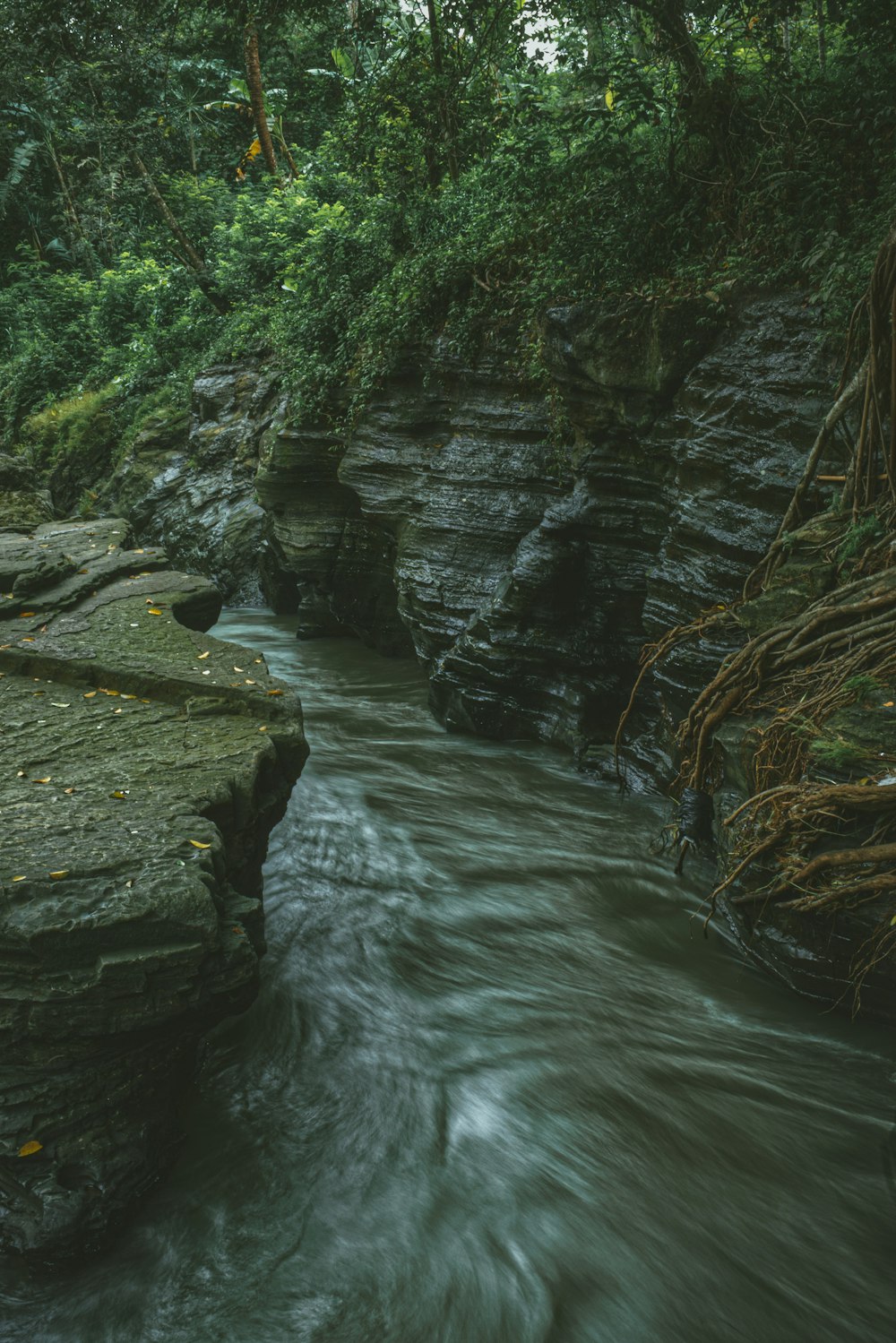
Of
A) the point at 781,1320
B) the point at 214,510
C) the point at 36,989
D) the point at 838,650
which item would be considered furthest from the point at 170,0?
the point at 781,1320

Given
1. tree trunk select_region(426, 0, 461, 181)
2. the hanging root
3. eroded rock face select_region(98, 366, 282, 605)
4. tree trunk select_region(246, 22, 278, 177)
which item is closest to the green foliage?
the hanging root

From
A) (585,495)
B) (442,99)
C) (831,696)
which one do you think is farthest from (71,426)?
(831,696)

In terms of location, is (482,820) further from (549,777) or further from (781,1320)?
(781,1320)

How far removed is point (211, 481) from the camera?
14.9 meters

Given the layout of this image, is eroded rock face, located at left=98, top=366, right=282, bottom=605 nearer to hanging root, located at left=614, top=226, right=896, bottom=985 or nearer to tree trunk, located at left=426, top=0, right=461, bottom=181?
tree trunk, located at left=426, top=0, right=461, bottom=181

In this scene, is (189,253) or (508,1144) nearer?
(508,1144)

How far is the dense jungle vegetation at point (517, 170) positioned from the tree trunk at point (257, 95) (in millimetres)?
90

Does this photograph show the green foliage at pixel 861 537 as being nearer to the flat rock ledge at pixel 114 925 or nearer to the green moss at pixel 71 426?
the flat rock ledge at pixel 114 925

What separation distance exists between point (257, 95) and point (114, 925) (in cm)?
1989

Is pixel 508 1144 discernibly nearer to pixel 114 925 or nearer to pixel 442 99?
pixel 114 925

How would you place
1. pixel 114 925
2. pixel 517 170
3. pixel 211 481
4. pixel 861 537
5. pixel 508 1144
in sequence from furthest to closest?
pixel 211 481
pixel 517 170
pixel 861 537
pixel 508 1144
pixel 114 925

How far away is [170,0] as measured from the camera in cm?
851

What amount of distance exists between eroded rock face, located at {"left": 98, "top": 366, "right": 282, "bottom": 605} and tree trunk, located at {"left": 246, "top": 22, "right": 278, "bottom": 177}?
643 cm

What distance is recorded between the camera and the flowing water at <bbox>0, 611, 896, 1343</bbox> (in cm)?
325
